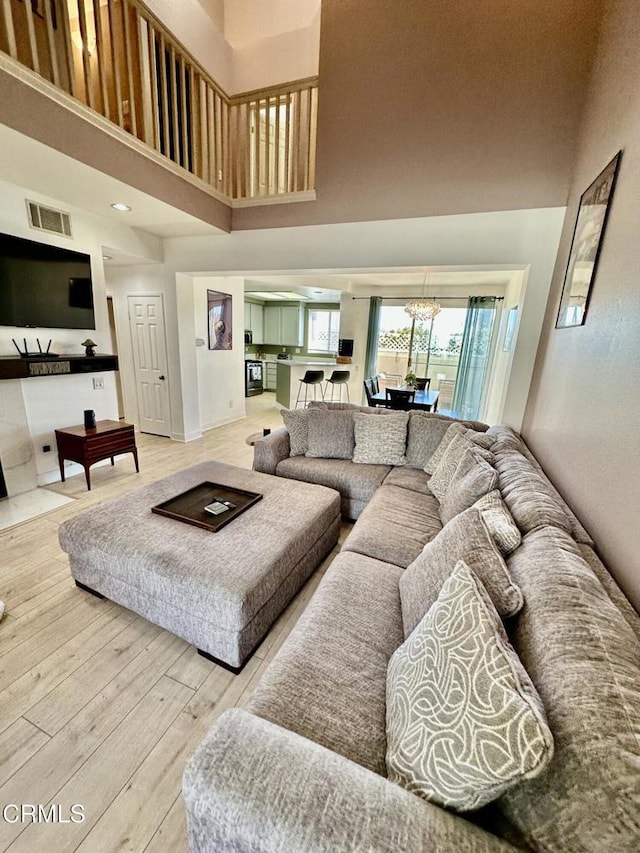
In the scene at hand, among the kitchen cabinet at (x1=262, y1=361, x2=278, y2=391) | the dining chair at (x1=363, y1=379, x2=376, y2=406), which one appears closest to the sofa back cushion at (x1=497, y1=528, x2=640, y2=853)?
the dining chair at (x1=363, y1=379, x2=376, y2=406)

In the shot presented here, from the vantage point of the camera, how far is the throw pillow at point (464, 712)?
62 centimetres

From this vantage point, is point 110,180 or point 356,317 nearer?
point 110,180

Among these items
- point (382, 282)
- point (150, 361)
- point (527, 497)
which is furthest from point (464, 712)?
point (382, 282)

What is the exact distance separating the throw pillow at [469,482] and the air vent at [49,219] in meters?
3.96

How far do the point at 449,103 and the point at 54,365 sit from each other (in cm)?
399

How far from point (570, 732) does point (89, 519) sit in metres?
2.07

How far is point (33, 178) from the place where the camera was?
2582 millimetres

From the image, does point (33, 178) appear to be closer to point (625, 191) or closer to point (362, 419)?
point (362, 419)

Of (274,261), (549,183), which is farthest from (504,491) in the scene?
(274,261)

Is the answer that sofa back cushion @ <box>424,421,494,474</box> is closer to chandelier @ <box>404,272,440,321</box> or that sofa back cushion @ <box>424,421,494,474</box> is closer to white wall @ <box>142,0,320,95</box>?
chandelier @ <box>404,272,440,321</box>

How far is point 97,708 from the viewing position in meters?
1.38

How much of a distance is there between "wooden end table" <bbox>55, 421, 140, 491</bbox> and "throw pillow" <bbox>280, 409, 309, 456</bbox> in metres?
1.67

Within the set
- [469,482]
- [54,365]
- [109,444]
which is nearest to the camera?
[469,482]

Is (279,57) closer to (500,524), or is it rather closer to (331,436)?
(331,436)
